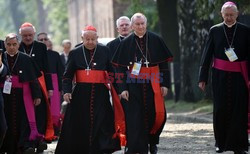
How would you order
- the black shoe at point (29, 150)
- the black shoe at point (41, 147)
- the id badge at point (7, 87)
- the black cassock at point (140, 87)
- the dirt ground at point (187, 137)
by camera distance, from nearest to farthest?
the black cassock at point (140, 87), the id badge at point (7, 87), the black shoe at point (29, 150), the dirt ground at point (187, 137), the black shoe at point (41, 147)

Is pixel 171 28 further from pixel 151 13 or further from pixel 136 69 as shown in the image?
pixel 136 69

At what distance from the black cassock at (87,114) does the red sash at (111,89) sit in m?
0.06

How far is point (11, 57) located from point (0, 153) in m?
1.52

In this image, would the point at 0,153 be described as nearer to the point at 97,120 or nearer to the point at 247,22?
the point at 97,120

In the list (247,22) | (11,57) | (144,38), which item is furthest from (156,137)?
(247,22)

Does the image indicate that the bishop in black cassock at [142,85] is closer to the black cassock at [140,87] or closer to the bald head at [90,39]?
the black cassock at [140,87]

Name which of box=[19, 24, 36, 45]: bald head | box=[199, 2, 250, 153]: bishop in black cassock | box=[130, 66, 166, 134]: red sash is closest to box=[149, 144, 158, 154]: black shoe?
box=[130, 66, 166, 134]: red sash

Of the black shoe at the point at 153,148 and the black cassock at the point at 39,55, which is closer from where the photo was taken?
the black shoe at the point at 153,148

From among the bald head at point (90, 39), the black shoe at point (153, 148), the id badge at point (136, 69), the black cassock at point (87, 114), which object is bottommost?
the black shoe at point (153, 148)

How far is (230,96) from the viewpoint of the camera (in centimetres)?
1353

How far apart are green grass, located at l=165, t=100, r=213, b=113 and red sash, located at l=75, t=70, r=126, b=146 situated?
9694 mm

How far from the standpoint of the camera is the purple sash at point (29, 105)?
14297mm

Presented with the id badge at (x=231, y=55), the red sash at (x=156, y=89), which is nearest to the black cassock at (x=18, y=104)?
the red sash at (x=156, y=89)

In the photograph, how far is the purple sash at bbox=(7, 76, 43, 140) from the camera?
14297 mm
